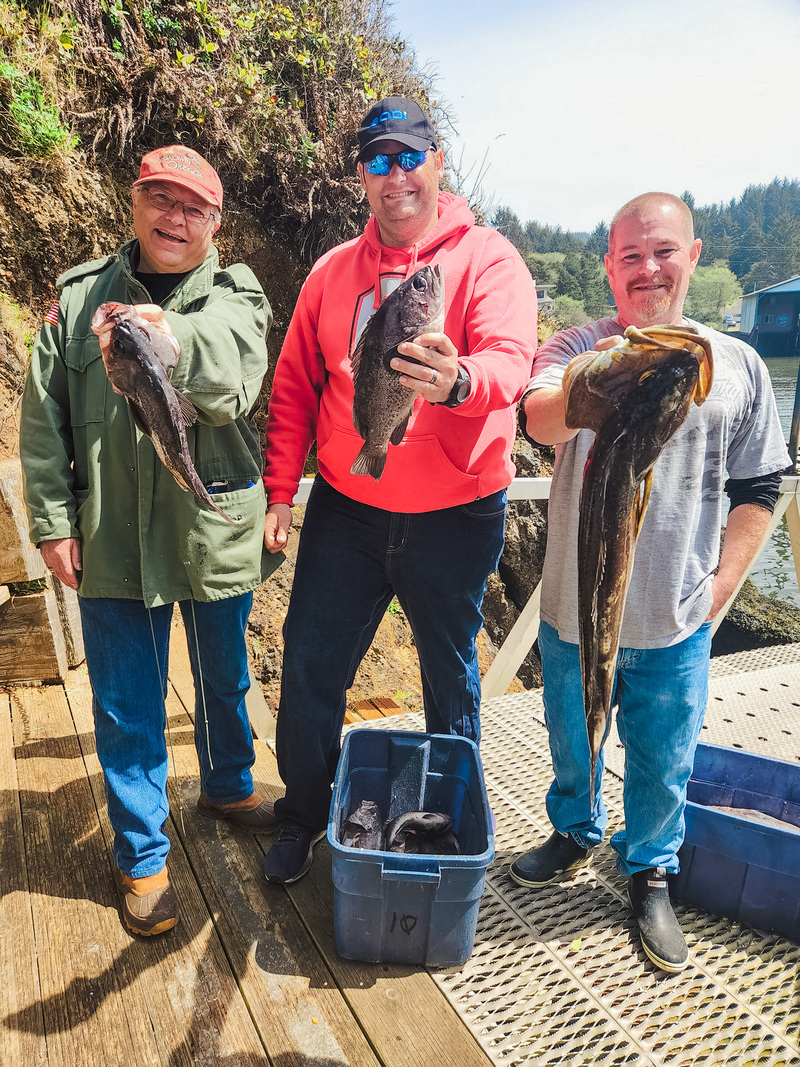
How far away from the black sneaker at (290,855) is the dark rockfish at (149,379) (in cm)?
147

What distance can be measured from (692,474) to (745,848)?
1.27 meters

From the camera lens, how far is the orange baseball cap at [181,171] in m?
2.03

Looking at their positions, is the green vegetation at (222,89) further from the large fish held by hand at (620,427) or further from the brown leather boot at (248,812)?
the large fish held by hand at (620,427)

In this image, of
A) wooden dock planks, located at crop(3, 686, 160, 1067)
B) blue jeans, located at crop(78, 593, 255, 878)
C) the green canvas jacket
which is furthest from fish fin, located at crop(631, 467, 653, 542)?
wooden dock planks, located at crop(3, 686, 160, 1067)

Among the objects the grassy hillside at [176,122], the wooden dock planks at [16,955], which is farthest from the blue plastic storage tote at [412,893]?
the grassy hillside at [176,122]

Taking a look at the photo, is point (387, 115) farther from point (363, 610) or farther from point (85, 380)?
point (363, 610)

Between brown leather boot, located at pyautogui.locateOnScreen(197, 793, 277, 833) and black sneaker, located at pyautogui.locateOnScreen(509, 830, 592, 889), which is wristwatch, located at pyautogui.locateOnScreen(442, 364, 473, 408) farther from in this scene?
brown leather boot, located at pyautogui.locateOnScreen(197, 793, 277, 833)

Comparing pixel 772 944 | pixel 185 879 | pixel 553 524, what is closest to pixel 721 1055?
pixel 772 944

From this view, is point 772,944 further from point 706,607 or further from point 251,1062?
point 251,1062

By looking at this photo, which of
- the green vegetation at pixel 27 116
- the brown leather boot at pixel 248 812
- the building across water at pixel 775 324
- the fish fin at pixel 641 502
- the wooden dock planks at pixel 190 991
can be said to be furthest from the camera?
the green vegetation at pixel 27 116

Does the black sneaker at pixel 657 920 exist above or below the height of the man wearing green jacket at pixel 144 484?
below

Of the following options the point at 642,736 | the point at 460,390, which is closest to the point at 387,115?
the point at 460,390

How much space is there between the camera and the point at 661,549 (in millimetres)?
2080

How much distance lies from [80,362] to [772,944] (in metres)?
2.87
